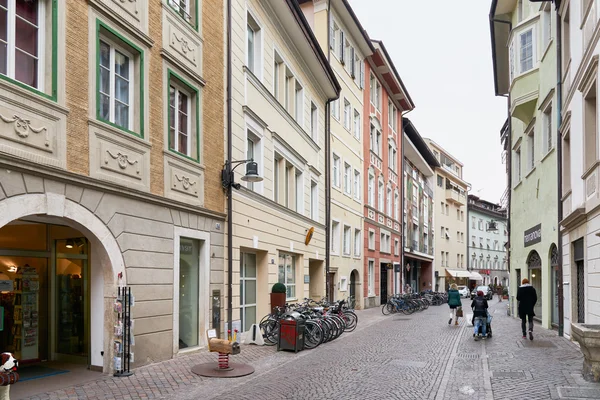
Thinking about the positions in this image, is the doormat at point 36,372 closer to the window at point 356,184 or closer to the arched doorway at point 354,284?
the arched doorway at point 354,284

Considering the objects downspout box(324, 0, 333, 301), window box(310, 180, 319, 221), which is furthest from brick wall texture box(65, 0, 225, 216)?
downspout box(324, 0, 333, 301)

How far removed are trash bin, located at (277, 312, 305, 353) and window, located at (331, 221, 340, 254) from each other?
12.8 metres

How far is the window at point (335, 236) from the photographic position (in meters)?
26.6

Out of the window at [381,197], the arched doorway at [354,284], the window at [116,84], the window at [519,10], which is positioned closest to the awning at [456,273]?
the window at [381,197]

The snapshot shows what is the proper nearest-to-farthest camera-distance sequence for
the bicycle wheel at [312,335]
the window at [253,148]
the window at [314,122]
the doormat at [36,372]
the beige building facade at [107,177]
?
1. the beige building facade at [107,177]
2. the doormat at [36,372]
3. the bicycle wheel at [312,335]
4. the window at [253,148]
5. the window at [314,122]

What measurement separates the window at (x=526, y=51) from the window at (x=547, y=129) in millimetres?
2205

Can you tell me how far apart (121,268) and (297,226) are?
A: 11.0 metres

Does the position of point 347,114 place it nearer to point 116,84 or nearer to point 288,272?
point 288,272

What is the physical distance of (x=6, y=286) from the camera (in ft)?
32.9

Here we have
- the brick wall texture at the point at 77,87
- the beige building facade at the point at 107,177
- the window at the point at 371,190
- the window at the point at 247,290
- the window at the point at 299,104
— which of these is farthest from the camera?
the window at the point at 371,190

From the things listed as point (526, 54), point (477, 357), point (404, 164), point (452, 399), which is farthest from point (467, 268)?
point (452, 399)

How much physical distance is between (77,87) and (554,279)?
15532mm

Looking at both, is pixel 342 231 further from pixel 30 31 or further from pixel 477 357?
pixel 30 31

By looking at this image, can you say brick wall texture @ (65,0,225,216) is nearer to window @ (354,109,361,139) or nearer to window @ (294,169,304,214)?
window @ (294,169,304,214)
